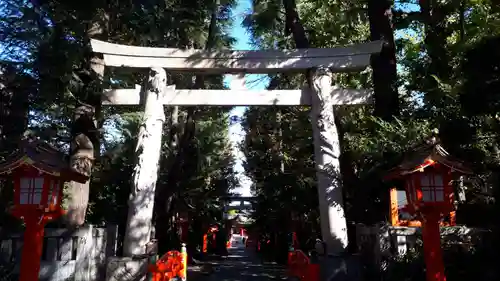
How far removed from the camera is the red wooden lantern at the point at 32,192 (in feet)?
19.9

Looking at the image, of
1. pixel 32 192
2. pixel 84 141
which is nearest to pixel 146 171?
pixel 84 141

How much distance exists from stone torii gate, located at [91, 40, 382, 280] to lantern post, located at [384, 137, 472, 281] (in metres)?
3.37

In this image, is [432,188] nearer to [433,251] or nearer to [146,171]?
[433,251]

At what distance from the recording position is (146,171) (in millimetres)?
9266

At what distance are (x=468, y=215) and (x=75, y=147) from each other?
26.5 feet

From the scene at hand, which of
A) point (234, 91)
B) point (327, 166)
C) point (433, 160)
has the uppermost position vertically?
point (234, 91)

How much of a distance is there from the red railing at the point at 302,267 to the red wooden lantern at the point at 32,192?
514 cm

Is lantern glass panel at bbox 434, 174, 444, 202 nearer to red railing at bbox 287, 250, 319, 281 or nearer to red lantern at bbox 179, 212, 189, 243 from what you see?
red railing at bbox 287, 250, 319, 281

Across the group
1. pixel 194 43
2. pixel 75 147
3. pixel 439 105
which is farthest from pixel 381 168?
pixel 194 43

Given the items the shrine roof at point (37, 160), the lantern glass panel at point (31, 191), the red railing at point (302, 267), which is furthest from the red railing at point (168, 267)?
the lantern glass panel at point (31, 191)

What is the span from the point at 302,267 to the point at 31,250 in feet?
19.1

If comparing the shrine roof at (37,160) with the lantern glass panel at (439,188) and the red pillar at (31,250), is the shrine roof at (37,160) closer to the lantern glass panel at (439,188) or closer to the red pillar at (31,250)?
the red pillar at (31,250)

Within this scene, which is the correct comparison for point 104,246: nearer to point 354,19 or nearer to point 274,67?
point 274,67

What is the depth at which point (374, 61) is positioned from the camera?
32.0 feet
